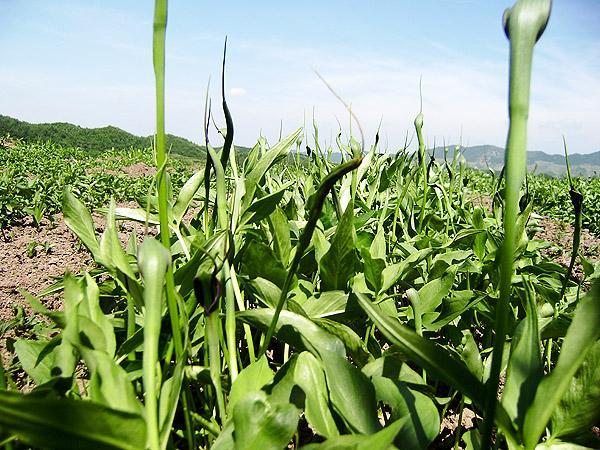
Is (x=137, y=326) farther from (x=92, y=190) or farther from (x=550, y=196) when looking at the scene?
(x=550, y=196)

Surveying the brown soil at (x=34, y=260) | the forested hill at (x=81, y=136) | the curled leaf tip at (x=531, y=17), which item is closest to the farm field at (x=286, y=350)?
the curled leaf tip at (x=531, y=17)

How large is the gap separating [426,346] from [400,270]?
16.5 inches

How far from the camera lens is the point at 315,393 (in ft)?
1.78

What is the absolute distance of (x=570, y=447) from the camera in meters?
0.52

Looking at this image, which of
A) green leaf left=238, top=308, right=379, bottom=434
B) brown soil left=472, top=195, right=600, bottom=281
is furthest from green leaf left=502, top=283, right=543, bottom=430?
brown soil left=472, top=195, right=600, bottom=281

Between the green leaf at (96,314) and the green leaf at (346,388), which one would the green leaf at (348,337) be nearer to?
the green leaf at (346,388)

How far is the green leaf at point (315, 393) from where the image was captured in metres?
0.52

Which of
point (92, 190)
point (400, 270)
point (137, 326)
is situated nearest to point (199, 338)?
point (137, 326)

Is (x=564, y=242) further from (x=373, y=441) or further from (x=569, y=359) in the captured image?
(x=373, y=441)

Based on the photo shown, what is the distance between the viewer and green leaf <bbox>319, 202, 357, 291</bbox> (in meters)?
0.79

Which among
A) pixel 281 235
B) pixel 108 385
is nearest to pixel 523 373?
pixel 108 385

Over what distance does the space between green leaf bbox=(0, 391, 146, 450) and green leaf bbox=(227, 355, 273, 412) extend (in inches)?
7.4

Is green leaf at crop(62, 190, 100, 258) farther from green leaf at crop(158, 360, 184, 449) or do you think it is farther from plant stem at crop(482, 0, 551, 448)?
plant stem at crop(482, 0, 551, 448)

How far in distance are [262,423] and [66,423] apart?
0.53ft
